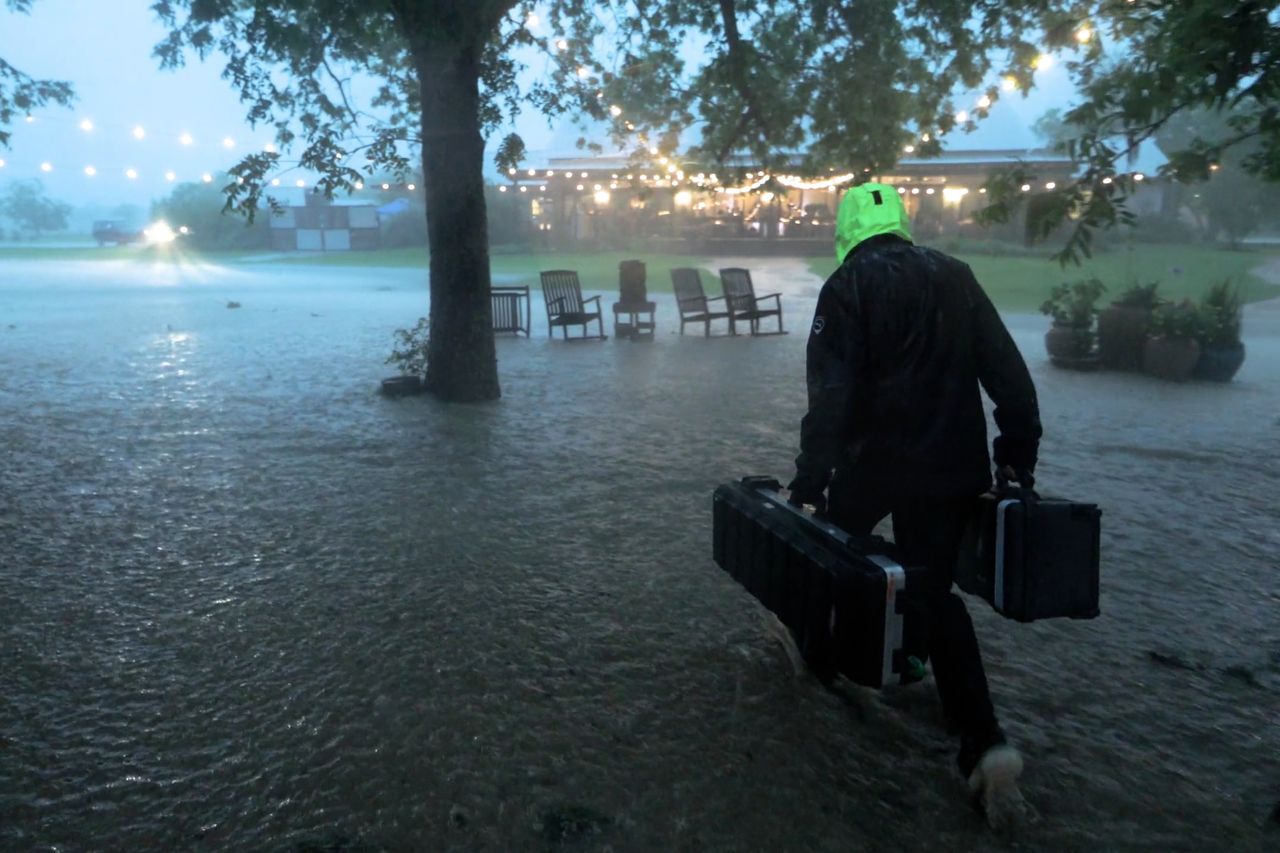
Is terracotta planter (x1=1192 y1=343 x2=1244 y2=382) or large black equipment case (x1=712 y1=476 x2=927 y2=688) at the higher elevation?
large black equipment case (x1=712 y1=476 x2=927 y2=688)

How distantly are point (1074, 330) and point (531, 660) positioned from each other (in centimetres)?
1073

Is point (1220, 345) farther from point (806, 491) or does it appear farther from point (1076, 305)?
point (806, 491)

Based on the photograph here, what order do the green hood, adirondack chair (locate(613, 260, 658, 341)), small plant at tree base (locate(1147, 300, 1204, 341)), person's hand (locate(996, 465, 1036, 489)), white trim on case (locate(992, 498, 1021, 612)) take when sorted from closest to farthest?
white trim on case (locate(992, 498, 1021, 612))
person's hand (locate(996, 465, 1036, 489))
the green hood
small plant at tree base (locate(1147, 300, 1204, 341))
adirondack chair (locate(613, 260, 658, 341))

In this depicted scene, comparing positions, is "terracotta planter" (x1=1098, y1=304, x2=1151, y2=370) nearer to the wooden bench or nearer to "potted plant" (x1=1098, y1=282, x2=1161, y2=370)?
"potted plant" (x1=1098, y1=282, x2=1161, y2=370)

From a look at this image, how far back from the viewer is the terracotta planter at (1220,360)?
11.8 m

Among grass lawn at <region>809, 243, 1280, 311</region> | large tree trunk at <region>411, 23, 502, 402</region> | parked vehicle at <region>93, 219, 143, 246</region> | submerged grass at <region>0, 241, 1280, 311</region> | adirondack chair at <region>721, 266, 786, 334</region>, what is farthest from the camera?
parked vehicle at <region>93, 219, 143, 246</region>

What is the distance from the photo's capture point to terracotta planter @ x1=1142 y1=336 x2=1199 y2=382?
39.0 ft

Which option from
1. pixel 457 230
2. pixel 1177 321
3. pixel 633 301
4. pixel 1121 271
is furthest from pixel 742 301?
pixel 1121 271

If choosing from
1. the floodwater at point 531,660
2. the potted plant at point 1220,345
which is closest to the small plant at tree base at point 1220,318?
the potted plant at point 1220,345

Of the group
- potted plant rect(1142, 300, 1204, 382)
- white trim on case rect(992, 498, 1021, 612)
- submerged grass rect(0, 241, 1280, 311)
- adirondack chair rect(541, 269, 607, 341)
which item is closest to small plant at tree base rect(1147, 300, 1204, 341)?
potted plant rect(1142, 300, 1204, 382)

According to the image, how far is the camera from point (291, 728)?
3432 millimetres

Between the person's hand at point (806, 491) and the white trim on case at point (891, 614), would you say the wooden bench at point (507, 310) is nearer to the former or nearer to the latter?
the person's hand at point (806, 491)

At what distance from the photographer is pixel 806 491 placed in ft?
10.6

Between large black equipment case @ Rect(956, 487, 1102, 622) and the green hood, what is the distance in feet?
2.81
